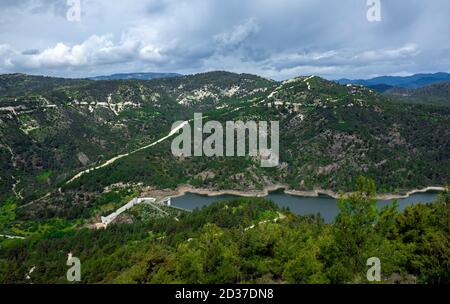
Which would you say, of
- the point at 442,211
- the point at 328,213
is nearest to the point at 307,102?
the point at 328,213

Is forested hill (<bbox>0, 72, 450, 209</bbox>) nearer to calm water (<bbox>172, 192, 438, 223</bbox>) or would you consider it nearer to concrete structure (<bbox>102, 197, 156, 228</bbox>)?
calm water (<bbox>172, 192, 438, 223</bbox>)

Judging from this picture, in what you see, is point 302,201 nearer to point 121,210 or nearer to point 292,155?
point 292,155

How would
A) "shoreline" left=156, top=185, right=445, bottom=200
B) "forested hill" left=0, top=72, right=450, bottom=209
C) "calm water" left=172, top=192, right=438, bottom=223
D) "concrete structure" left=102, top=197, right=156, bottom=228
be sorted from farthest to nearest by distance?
"forested hill" left=0, top=72, right=450, bottom=209 → "shoreline" left=156, top=185, right=445, bottom=200 → "calm water" left=172, top=192, right=438, bottom=223 → "concrete structure" left=102, top=197, right=156, bottom=228

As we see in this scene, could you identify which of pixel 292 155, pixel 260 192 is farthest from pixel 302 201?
pixel 292 155

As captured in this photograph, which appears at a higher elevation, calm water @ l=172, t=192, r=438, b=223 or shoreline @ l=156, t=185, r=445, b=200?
shoreline @ l=156, t=185, r=445, b=200

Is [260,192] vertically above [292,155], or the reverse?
[292,155]

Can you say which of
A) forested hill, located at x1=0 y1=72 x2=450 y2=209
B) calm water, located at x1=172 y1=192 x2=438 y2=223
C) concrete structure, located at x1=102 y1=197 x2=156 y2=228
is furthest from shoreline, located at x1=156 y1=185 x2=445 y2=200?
concrete structure, located at x1=102 y1=197 x2=156 y2=228

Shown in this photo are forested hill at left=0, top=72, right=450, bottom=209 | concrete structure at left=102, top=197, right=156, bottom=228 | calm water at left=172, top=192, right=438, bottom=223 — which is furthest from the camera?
forested hill at left=0, top=72, right=450, bottom=209

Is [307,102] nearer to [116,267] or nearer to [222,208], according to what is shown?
[222,208]
